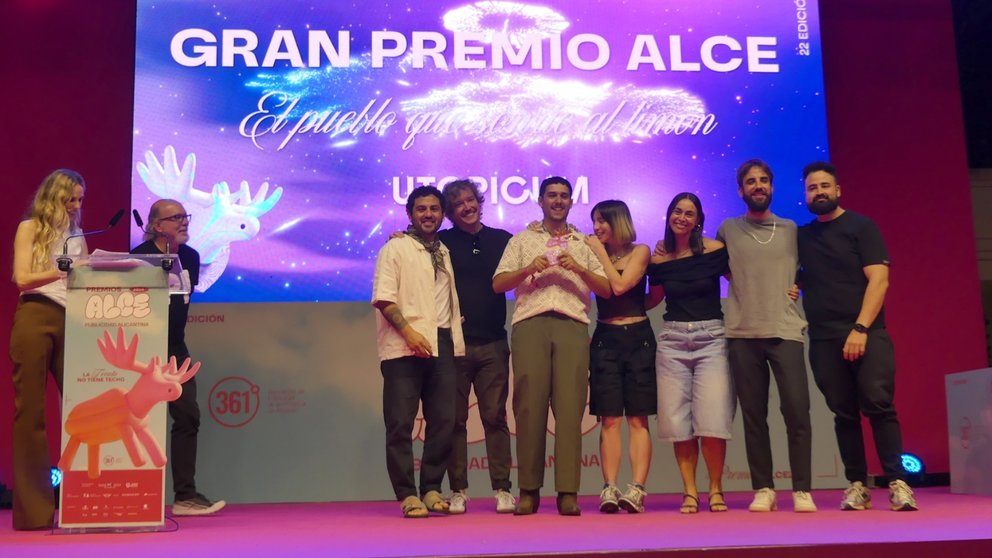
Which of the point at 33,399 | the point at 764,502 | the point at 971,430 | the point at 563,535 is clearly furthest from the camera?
the point at 971,430

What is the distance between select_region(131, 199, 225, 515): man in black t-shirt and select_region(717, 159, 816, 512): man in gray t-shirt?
7.68 ft

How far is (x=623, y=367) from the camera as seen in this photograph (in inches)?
152

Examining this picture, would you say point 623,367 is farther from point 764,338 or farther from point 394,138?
point 394,138

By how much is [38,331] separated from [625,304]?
2.21 m

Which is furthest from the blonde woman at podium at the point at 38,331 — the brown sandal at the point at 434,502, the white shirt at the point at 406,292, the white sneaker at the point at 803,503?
the white sneaker at the point at 803,503

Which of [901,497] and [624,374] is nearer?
[901,497]

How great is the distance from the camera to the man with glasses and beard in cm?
379

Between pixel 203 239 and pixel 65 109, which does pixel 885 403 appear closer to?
pixel 203 239

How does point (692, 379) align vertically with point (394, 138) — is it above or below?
below

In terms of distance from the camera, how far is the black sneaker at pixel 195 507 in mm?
4203

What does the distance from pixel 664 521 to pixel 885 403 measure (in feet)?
3.43

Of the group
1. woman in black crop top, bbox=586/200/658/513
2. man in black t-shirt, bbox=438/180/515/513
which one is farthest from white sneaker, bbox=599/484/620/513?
man in black t-shirt, bbox=438/180/515/513

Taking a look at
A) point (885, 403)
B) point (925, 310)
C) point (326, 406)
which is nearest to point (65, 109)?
point (326, 406)

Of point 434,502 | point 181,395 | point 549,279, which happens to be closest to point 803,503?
point 549,279
